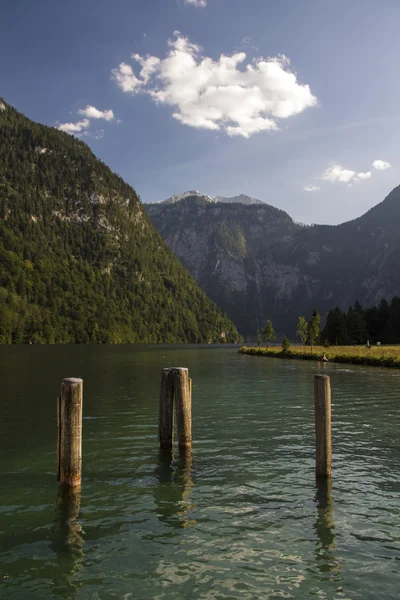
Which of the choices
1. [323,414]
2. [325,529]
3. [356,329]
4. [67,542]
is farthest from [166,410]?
[356,329]

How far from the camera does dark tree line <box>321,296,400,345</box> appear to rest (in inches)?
4887

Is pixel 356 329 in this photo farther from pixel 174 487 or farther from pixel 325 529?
pixel 325 529

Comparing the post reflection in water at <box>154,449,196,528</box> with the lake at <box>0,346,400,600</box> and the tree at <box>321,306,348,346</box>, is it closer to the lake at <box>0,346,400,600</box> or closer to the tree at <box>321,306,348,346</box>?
A: the lake at <box>0,346,400,600</box>

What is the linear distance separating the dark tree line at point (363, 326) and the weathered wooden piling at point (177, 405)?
365 ft

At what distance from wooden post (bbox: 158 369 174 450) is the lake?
2.27 ft

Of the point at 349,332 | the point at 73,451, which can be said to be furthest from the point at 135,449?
the point at 349,332

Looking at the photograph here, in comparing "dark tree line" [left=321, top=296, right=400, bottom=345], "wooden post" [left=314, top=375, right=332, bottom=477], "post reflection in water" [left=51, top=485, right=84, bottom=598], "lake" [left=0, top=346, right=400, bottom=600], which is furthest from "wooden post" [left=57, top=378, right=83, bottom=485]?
"dark tree line" [left=321, top=296, right=400, bottom=345]

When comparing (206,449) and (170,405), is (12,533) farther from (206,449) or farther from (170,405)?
(206,449)

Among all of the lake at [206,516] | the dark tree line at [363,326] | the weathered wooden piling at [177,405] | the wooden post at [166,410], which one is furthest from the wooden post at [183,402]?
the dark tree line at [363,326]

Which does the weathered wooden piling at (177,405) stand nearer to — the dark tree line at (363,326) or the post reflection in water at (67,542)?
the post reflection in water at (67,542)

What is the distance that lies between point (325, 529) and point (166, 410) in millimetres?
8666

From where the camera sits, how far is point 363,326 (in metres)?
128

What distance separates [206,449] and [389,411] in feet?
51.0

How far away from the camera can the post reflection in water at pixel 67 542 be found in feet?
28.7
